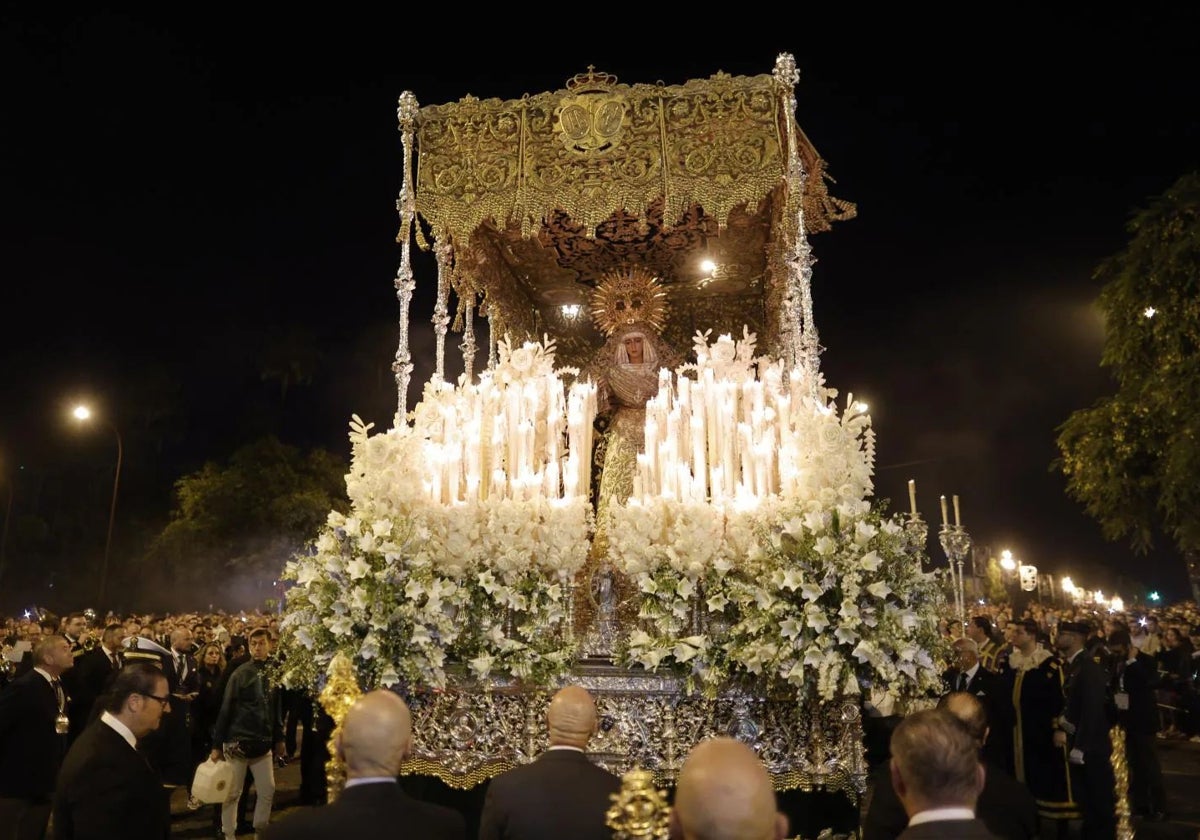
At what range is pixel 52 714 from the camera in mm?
6539

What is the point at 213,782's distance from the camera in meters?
8.30

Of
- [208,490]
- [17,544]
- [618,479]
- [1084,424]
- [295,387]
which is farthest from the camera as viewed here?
[295,387]

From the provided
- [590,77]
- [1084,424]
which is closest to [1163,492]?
[1084,424]

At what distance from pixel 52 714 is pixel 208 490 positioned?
Answer: 27.6 meters

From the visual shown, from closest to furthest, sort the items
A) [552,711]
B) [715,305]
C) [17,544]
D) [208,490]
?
[552,711] < [715,305] < [208,490] < [17,544]

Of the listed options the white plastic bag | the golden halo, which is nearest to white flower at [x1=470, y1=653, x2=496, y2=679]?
the white plastic bag

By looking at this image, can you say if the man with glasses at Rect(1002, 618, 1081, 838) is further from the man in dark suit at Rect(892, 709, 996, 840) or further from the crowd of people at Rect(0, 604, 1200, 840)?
the man in dark suit at Rect(892, 709, 996, 840)

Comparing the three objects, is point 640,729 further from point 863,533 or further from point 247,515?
point 247,515

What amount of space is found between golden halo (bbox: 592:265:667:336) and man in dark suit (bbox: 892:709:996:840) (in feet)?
25.8

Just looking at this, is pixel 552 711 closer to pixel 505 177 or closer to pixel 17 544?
pixel 505 177

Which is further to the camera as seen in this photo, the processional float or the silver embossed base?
the silver embossed base

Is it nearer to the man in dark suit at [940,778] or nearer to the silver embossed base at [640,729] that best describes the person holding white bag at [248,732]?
→ the silver embossed base at [640,729]

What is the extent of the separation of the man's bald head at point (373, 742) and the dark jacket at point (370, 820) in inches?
2.2

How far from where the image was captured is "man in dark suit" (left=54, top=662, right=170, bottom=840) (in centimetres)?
441
